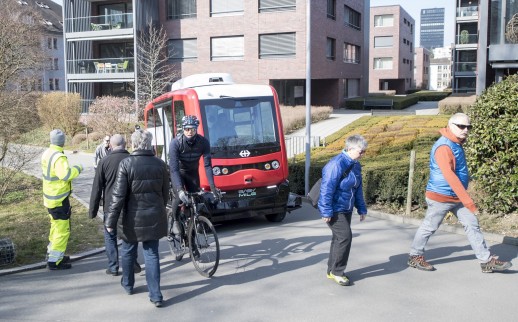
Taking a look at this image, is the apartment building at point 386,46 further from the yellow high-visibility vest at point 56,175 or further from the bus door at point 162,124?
the yellow high-visibility vest at point 56,175

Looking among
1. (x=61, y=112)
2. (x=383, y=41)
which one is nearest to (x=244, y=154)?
(x=61, y=112)

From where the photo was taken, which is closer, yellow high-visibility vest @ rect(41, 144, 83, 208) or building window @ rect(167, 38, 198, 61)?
yellow high-visibility vest @ rect(41, 144, 83, 208)

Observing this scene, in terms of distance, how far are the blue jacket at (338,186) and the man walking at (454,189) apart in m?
0.92

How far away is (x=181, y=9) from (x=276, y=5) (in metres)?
6.70

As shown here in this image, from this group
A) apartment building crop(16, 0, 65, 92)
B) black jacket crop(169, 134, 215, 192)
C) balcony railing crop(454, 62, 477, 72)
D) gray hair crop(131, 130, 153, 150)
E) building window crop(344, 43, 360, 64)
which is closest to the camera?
gray hair crop(131, 130, 153, 150)

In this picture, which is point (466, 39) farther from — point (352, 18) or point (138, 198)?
point (138, 198)

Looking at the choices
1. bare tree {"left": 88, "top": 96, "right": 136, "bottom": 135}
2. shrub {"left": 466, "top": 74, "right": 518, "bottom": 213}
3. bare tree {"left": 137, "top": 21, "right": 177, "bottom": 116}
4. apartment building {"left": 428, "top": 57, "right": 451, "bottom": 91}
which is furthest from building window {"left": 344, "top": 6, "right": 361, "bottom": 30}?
apartment building {"left": 428, "top": 57, "right": 451, "bottom": 91}

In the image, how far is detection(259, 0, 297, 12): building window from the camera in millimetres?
31609

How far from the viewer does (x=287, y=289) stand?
5812mm

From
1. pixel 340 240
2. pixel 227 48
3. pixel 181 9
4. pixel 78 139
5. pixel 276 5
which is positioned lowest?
pixel 78 139

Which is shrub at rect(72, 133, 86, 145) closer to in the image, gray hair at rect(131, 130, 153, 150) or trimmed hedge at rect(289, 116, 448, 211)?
trimmed hedge at rect(289, 116, 448, 211)

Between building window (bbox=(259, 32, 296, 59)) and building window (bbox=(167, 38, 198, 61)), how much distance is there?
15.0 feet

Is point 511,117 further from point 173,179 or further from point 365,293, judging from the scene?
point 173,179

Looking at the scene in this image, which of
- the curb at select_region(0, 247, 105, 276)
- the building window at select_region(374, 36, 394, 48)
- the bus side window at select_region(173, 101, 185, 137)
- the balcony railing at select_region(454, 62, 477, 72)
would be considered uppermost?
the building window at select_region(374, 36, 394, 48)
